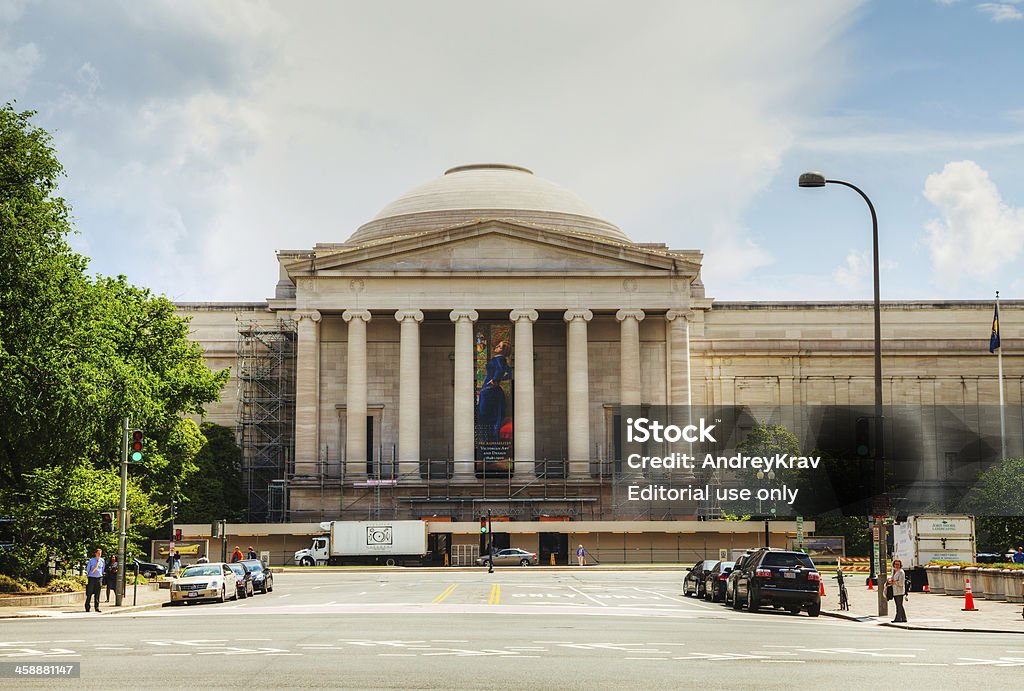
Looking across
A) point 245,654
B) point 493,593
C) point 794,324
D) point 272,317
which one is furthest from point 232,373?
point 245,654

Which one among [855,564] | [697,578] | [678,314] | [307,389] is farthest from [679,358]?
[697,578]

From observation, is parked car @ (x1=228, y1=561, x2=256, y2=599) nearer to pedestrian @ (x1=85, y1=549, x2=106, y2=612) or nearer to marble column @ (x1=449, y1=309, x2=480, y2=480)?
pedestrian @ (x1=85, y1=549, x2=106, y2=612)

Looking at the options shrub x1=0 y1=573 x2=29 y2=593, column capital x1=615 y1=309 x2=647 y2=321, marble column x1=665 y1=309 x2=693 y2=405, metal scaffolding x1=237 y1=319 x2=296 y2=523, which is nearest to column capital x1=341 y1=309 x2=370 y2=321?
metal scaffolding x1=237 y1=319 x2=296 y2=523

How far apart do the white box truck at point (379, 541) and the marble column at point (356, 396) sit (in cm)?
1317

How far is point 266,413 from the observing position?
104250mm

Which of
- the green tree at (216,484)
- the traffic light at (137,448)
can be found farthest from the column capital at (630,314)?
the traffic light at (137,448)

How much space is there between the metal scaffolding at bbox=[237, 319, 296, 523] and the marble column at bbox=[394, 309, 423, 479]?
33.9 ft

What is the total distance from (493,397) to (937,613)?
62250 millimetres

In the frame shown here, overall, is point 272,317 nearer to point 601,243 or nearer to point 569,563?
point 601,243

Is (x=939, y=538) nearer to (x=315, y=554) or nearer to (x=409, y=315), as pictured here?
(x=315, y=554)

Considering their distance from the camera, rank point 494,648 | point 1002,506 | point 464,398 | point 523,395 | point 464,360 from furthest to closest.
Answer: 1. point 464,360
2. point 523,395
3. point 464,398
4. point 1002,506
5. point 494,648

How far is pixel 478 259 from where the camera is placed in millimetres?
99062

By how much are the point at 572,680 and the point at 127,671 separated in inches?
262

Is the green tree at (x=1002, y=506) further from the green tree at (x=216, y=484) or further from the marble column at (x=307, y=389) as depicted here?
the green tree at (x=216, y=484)
